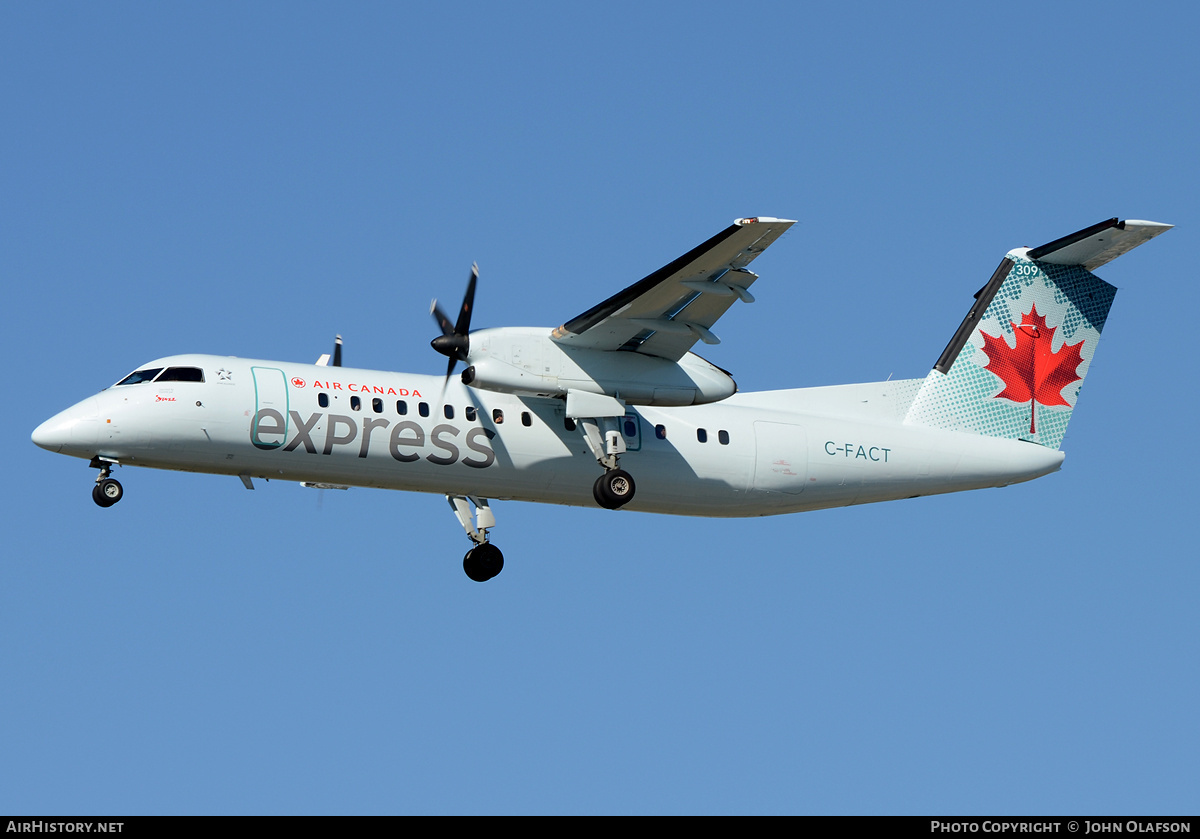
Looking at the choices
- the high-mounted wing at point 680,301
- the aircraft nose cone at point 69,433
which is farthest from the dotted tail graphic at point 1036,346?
the aircraft nose cone at point 69,433

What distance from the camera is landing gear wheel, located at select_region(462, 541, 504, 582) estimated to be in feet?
65.0

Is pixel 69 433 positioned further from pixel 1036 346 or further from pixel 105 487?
pixel 1036 346

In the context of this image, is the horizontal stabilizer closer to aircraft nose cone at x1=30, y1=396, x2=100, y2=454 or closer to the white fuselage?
the white fuselage

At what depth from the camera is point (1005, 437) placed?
19.8 meters

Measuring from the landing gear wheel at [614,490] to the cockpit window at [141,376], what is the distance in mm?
5590

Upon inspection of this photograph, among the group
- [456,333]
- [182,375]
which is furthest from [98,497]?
[456,333]

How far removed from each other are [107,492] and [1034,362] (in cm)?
1292

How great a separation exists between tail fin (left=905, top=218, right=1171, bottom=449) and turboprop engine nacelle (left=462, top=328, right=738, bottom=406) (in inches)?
158

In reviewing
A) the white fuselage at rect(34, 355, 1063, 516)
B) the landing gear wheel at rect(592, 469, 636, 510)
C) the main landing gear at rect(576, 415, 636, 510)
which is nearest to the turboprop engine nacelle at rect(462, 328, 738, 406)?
the main landing gear at rect(576, 415, 636, 510)

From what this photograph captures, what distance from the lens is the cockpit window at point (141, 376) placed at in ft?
54.9

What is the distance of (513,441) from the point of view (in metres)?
17.7
